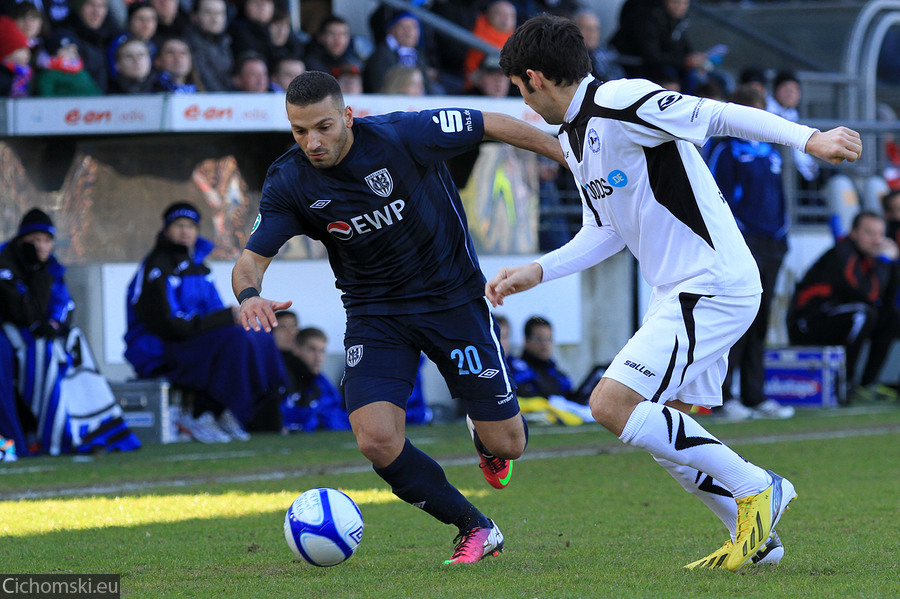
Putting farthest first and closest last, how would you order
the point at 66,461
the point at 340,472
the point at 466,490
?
the point at 66,461 < the point at 340,472 < the point at 466,490

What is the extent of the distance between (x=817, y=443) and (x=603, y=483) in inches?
107

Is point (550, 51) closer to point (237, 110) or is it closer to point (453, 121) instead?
point (453, 121)

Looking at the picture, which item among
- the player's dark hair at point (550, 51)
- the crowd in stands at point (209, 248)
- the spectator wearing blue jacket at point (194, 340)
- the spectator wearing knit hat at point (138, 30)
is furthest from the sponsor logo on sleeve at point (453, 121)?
the spectator wearing knit hat at point (138, 30)

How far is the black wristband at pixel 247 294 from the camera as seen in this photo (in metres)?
5.03

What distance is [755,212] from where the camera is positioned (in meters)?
11.8

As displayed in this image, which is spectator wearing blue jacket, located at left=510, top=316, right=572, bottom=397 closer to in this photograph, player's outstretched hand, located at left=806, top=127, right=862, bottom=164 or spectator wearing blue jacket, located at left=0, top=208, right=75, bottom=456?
spectator wearing blue jacket, located at left=0, top=208, right=75, bottom=456

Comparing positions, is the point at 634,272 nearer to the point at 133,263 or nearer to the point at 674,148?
the point at 133,263

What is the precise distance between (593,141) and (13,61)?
832cm

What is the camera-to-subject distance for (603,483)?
789 cm

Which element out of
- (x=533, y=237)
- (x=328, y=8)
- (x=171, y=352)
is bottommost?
(x=171, y=352)

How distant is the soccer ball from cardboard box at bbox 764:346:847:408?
893cm

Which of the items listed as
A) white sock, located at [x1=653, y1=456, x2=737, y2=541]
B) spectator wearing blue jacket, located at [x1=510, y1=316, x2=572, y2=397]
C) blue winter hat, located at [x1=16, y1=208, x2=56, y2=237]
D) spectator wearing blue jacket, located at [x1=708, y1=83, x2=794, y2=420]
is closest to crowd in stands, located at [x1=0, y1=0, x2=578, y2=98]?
blue winter hat, located at [x1=16, y1=208, x2=56, y2=237]

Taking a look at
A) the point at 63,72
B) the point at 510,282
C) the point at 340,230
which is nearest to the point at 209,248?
the point at 63,72

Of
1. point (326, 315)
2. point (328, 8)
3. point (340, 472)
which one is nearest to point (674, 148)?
point (340, 472)
